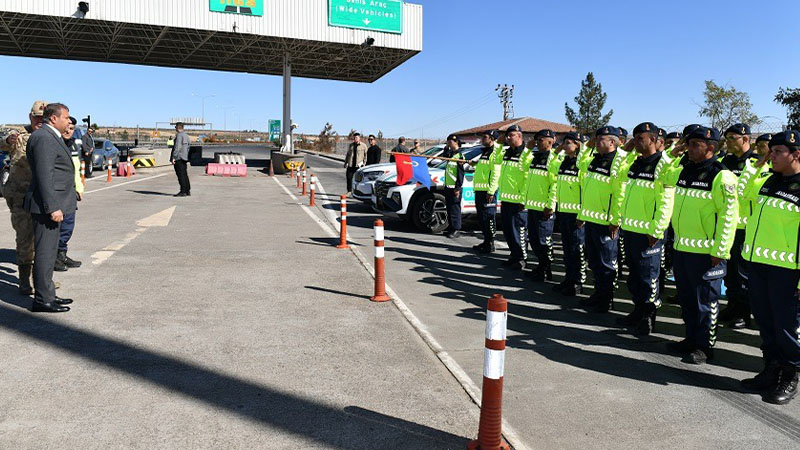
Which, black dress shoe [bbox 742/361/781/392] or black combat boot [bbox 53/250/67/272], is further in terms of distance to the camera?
black combat boot [bbox 53/250/67/272]

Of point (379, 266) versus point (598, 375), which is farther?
point (379, 266)

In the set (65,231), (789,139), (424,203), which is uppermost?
(789,139)

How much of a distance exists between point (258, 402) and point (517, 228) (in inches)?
209

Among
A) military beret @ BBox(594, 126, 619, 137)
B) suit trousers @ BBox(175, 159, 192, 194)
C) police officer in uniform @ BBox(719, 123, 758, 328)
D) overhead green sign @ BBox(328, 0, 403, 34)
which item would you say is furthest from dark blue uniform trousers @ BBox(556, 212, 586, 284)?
overhead green sign @ BBox(328, 0, 403, 34)

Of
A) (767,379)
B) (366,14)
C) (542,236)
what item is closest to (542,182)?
(542,236)

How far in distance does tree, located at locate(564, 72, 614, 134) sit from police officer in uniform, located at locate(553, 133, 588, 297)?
7473 cm

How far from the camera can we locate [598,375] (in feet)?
14.8

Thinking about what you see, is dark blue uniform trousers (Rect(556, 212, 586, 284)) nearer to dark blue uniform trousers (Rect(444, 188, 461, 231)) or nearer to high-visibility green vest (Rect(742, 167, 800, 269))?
high-visibility green vest (Rect(742, 167, 800, 269))

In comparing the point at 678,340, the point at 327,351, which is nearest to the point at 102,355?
the point at 327,351

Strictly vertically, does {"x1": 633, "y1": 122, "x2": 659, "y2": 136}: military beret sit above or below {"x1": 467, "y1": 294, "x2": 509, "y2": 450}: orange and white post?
above

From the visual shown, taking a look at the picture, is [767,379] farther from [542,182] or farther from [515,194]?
[515,194]

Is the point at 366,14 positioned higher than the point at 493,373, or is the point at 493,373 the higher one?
the point at 366,14

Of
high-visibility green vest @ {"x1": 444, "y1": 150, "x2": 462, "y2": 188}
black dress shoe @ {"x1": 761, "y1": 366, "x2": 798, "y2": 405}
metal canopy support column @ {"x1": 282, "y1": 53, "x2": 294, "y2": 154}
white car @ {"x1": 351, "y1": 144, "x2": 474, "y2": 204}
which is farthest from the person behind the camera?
metal canopy support column @ {"x1": 282, "y1": 53, "x2": 294, "y2": 154}

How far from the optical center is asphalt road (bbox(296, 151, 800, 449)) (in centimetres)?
359
